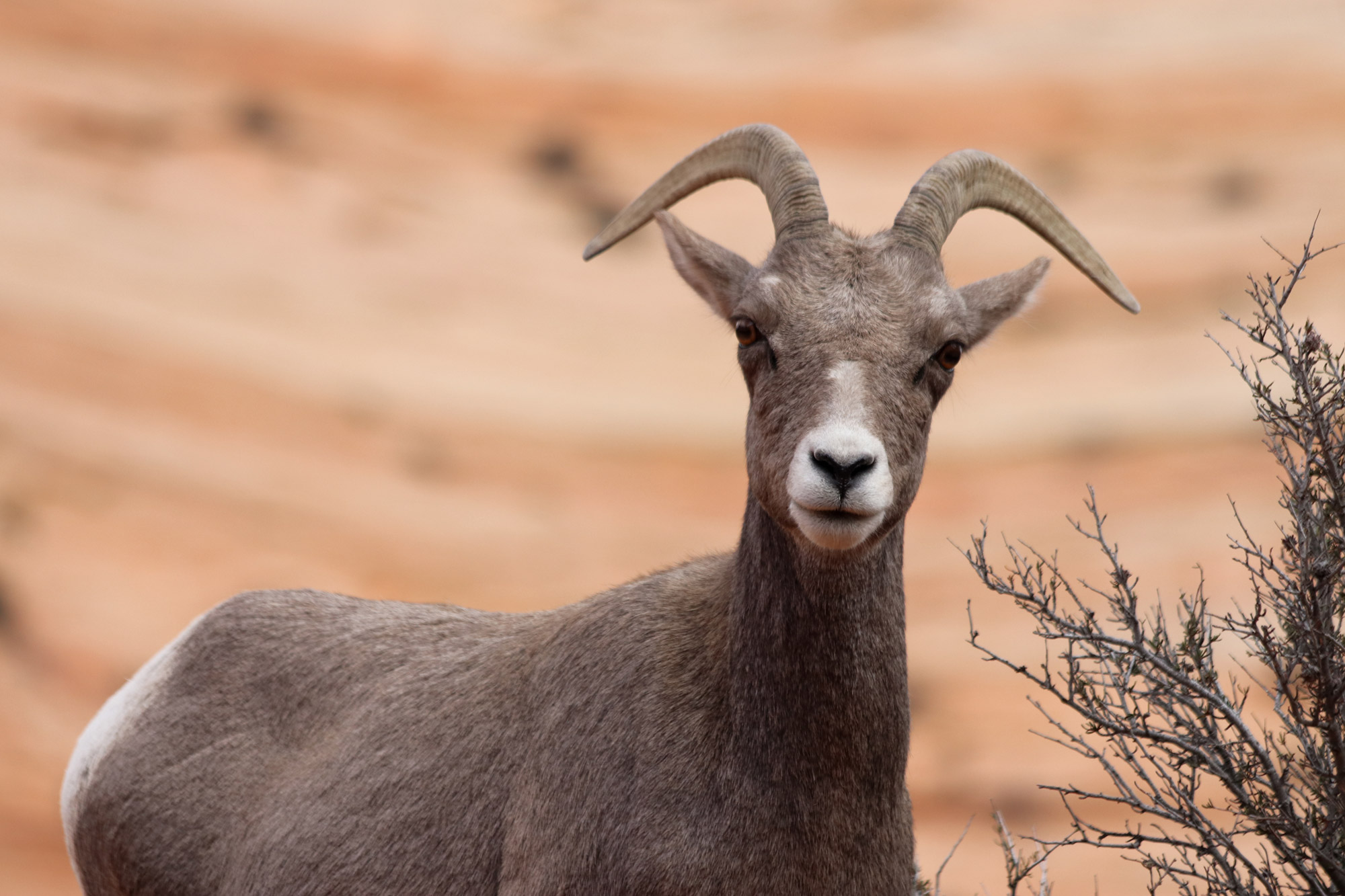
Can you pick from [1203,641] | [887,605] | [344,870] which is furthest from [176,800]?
[1203,641]

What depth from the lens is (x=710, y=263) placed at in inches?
148

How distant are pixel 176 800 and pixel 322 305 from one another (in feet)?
21.5

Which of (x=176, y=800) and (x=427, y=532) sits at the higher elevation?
(x=427, y=532)

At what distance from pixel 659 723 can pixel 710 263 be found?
1270mm

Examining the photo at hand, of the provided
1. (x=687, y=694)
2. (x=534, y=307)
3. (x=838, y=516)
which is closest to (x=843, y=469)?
(x=838, y=516)

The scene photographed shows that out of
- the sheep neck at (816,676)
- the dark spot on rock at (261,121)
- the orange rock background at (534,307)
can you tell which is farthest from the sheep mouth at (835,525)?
the dark spot on rock at (261,121)

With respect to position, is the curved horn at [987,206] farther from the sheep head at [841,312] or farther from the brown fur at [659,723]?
the brown fur at [659,723]

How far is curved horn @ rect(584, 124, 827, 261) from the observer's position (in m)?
3.66

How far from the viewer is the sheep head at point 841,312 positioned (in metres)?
3.05

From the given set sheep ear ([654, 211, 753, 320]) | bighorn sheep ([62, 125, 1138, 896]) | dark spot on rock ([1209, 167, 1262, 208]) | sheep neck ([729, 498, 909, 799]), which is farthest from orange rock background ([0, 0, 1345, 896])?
sheep neck ([729, 498, 909, 799])

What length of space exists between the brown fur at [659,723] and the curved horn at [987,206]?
126mm

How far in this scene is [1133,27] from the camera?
1057 centimetres

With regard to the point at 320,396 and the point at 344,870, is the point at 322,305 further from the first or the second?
the point at 344,870

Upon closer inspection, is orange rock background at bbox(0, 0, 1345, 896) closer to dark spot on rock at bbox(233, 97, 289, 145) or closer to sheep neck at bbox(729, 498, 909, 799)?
dark spot on rock at bbox(233, 97, 289, 145)
